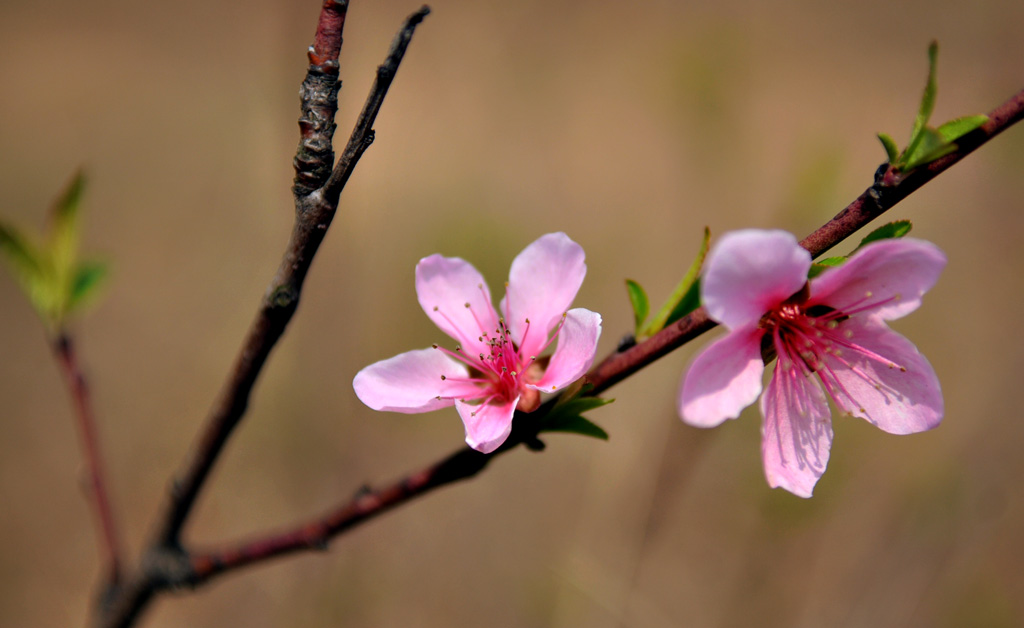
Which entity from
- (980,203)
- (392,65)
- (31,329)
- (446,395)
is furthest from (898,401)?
(980,203)

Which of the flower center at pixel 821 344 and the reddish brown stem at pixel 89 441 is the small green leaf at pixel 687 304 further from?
the reddish brown stem at pixel 89 441

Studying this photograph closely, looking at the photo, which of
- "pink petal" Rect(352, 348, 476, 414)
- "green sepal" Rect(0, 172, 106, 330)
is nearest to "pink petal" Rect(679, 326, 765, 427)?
"pink petal" Rect(352, 348, 476, 414)

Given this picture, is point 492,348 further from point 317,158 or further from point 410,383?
point 317,158

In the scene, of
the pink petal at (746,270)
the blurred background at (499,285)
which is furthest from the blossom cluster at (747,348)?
the blurred background at (499,285)

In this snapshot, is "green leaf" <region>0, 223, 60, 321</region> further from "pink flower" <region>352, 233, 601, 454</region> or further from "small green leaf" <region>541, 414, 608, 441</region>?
"small green leaf" <region>541, 414, 608, 441</region>

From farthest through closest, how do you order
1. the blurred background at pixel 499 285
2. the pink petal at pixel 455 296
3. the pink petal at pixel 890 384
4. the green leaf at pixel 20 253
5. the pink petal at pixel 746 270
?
1. the blurred background at pixel 499 285
2. the green leaf at pixel 20 253
3. the pink petal at pixel 455 296
4. the pink petal at pixel 890 384
5. the pink petal at pixel 746 270

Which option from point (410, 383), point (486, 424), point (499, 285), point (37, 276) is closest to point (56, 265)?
point (37, 276)

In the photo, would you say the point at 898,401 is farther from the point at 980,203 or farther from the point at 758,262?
the point at 980,203
